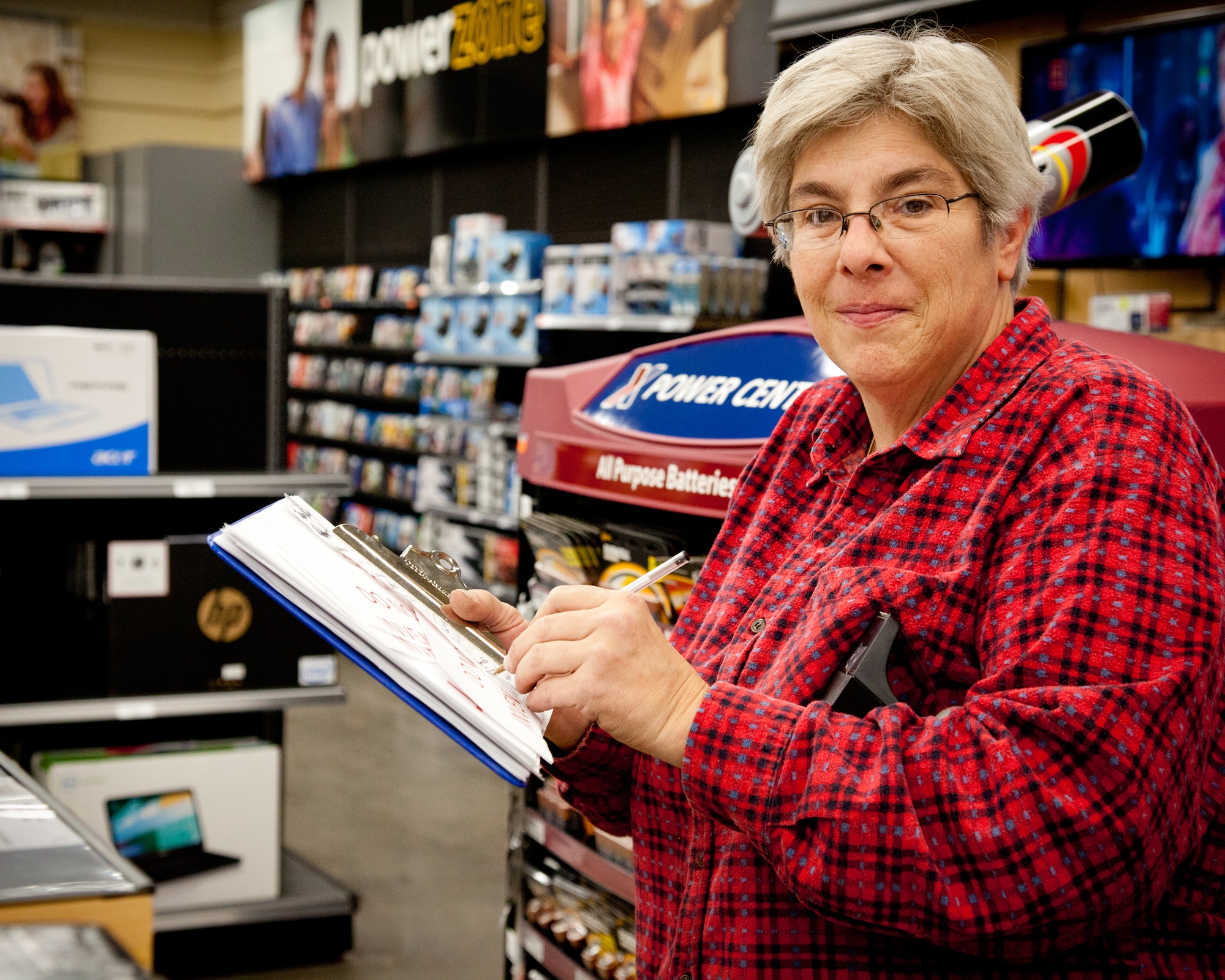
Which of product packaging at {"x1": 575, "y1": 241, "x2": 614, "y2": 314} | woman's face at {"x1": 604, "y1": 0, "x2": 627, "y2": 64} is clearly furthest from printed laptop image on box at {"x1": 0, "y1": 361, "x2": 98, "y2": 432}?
woman's face at {"x1": 604, "y1": 0, "x2": 627, "y2": 64}

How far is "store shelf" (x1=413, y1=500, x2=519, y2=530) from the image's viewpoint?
7.20 metres

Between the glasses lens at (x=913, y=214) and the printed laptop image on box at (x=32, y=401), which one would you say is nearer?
the glasses lens at (x=913, y=214)

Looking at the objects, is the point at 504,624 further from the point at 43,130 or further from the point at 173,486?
the point at 43,130

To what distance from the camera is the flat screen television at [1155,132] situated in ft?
13.6

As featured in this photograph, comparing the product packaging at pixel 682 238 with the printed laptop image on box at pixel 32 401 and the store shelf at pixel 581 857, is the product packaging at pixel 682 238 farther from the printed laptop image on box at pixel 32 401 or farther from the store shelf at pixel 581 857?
the store shelf at pixel 581 857

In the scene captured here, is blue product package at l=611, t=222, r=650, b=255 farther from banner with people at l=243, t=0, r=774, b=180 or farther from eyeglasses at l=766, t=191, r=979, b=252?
eyeglasses at l=766, t=191, r=979, b=252

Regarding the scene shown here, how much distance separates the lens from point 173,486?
3303mm

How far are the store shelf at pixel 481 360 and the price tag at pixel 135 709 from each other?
13.2 ft

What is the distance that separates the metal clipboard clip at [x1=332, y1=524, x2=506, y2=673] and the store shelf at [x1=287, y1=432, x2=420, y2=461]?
7.39m

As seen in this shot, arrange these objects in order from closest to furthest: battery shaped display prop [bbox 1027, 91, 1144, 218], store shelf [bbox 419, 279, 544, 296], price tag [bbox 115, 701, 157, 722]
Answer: battery shaped display prop [bbox 1027, 91, 1144, 218] → price tag [bbox 115, 701, 157, 722] → store shelf [bbox 419, 279, 544, 296]

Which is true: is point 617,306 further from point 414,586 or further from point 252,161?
point 252,161

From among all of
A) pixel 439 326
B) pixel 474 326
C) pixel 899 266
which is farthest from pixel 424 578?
pixel 439 326

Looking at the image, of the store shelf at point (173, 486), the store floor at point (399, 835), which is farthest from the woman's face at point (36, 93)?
the store shelf at point (173, 486)

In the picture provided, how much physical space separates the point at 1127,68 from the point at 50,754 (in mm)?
3977
